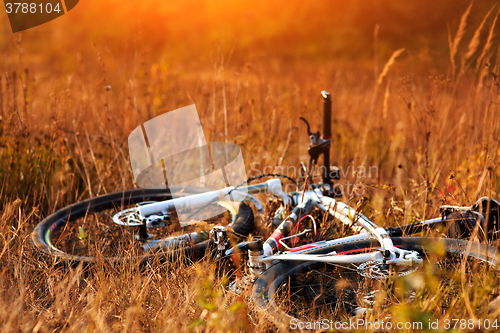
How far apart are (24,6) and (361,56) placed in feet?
37.3

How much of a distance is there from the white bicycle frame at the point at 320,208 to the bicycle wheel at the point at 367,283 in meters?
0.06

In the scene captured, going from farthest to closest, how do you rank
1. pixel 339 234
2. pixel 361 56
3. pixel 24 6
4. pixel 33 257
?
1. pixel 361 56
2. pixel 24 6
3. pixel 339 234
4. pixel 33 257

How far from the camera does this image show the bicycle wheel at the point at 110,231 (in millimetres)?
2271

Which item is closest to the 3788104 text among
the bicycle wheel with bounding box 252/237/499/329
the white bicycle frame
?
the white bicycle frame

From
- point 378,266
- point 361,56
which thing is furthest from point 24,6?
point 361,56

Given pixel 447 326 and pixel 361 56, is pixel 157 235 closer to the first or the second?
pixel 447 326

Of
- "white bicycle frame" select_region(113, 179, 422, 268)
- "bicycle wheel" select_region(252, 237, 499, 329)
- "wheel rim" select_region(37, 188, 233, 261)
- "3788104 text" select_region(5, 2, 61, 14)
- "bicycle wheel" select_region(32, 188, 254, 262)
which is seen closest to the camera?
"bicycle wheel" select_region(252, 237, 499, 329)

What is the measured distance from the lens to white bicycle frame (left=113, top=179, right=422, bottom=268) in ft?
6.33

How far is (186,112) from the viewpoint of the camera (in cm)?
236

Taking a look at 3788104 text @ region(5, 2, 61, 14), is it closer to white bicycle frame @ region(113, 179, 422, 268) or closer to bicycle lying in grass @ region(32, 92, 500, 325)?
bicycle lying in grass @ region(32, 92, 500, 325)

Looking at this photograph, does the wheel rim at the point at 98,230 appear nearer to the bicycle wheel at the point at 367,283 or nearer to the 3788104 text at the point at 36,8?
the bicycle wheel at the point at 367,283

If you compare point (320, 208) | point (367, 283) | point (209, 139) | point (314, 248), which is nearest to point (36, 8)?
point (209, 139)

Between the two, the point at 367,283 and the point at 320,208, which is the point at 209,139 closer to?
the point at 320,208

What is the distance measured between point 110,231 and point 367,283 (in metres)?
1.78
